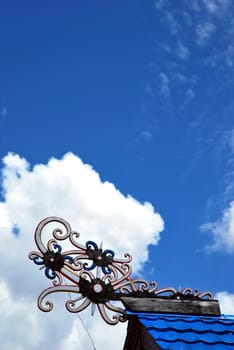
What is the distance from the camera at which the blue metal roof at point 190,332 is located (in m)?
4.01

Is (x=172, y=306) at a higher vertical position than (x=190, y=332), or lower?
higher

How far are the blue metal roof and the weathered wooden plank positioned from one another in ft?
1.59

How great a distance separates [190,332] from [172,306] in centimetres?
107

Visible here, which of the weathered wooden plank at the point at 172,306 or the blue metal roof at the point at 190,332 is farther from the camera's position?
the weathered wooden plank at the point at 172,306

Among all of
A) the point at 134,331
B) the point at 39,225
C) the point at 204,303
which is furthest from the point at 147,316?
the point at 39,225

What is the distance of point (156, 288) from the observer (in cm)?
558

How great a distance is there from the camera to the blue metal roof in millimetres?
4008

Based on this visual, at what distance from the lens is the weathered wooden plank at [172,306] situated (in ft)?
17.3

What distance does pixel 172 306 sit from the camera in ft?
17.5

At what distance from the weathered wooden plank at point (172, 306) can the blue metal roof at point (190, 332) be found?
1.59 feet

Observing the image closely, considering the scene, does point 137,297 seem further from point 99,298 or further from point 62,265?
point 62,265

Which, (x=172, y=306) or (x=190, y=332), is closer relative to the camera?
(x=190, y=332)

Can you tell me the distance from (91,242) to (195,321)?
5.60ft

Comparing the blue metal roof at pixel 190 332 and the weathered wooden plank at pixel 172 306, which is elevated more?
the weathered wooden plank at pixel 172 306
